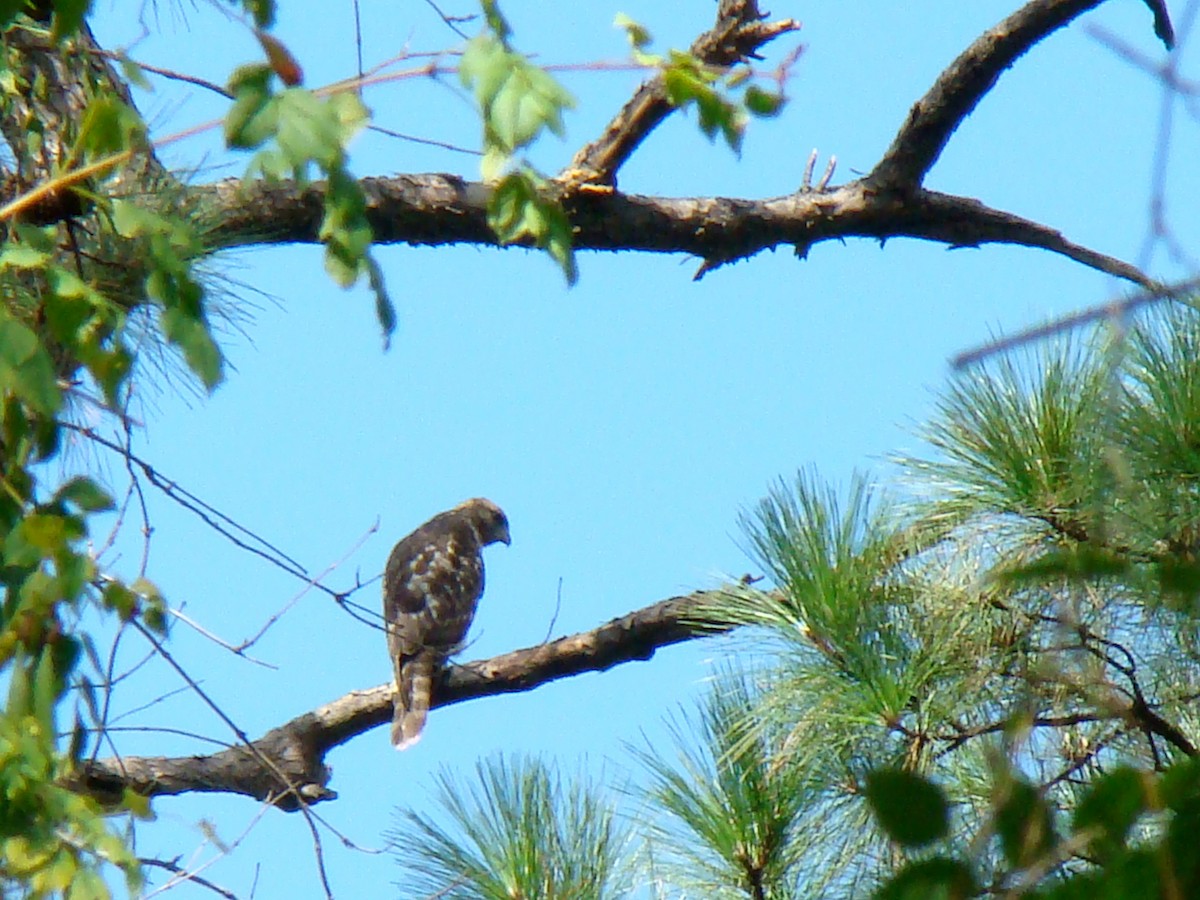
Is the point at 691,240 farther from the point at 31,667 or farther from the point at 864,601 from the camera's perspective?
the point at 31,667

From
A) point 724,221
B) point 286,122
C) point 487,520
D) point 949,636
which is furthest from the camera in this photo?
point 487,520

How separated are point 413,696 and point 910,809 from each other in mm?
4604

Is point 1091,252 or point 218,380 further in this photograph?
point 1091,252

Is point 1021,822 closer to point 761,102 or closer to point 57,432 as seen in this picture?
point 761,102

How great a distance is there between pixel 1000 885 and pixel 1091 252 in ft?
10.7

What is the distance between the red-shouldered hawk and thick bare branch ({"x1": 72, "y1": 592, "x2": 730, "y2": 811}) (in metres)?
0.58

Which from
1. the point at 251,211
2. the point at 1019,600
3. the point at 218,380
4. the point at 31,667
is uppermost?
the point at 251,211

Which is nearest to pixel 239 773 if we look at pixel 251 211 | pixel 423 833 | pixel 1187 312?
pixel 423 833

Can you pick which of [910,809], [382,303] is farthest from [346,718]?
[910,809]

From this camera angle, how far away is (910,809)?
3.27 ft

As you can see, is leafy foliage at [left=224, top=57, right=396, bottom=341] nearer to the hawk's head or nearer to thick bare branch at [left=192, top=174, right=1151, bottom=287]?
thick bare branch at [left=192, top=174, right=1151, bottom=287]

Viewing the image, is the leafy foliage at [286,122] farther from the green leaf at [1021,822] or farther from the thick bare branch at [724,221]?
the thick bare branch at [724,221]

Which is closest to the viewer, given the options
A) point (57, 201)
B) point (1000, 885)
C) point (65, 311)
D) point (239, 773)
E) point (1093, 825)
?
point (1093, 825)

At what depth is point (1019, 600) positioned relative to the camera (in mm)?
2635
